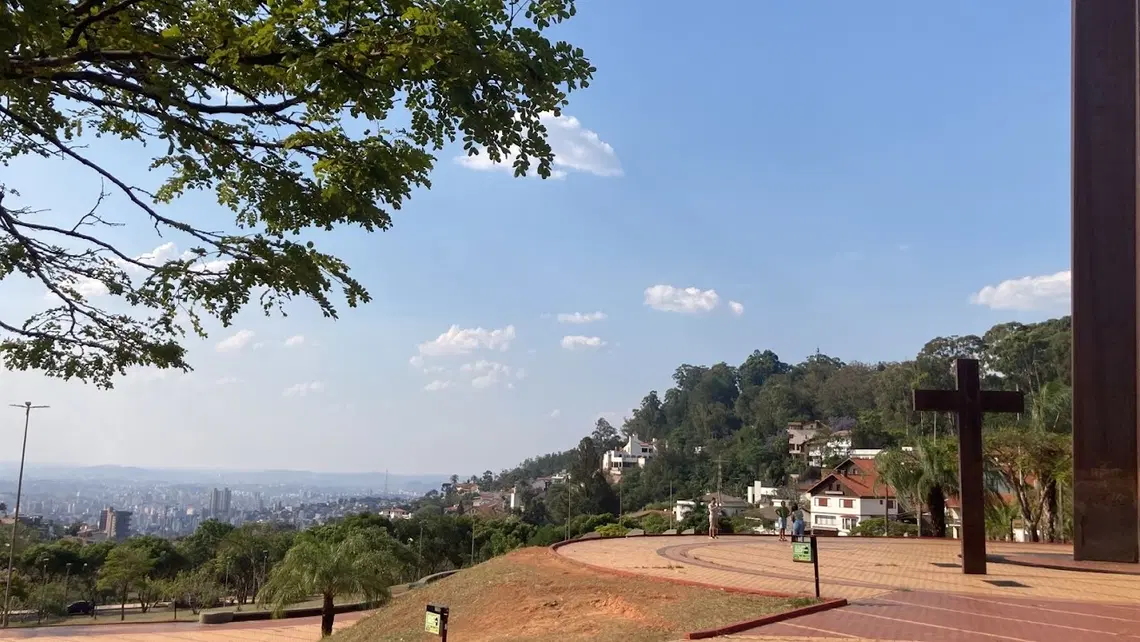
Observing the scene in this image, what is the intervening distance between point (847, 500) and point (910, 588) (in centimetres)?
3995

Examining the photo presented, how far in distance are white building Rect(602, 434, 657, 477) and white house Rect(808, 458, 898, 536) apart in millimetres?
62753

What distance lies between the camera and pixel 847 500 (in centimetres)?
4891

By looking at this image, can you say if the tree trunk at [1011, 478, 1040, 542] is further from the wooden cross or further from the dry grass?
the dry grass

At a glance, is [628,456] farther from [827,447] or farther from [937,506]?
[937,506]

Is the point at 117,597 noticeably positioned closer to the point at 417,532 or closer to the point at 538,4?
the point at 417,532

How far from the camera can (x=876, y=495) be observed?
4491cm

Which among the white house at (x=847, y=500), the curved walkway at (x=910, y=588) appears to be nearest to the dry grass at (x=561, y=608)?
the curved walkway at (x=910, y=588)

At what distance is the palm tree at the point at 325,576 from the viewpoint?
15.4 m

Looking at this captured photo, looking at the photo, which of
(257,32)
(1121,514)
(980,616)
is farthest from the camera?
(1121,514)

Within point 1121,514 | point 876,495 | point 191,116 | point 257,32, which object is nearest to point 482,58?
point 257,32

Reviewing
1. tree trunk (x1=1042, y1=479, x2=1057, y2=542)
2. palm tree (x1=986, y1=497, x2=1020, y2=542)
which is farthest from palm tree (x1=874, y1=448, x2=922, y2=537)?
tree trunk (x1=1042, y1=479, x2=1057, y2=542)

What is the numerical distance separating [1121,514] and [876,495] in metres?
32.3

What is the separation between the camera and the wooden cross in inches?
517

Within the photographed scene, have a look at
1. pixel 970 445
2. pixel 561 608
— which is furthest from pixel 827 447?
pixel 561 608
